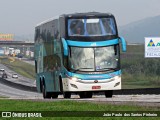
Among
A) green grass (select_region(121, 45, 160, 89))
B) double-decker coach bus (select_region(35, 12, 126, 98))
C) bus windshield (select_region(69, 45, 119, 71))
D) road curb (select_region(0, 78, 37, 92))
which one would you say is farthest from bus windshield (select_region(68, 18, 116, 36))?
green grass (select_region(121, 45, 160, 89))

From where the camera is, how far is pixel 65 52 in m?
29.9

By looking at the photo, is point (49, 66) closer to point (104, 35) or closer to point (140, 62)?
point (104, 35)

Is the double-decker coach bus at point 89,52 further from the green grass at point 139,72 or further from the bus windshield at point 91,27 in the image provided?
the green grass at point 139,72

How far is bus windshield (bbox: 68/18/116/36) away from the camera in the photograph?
30312 mm

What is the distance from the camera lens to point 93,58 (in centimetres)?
3019

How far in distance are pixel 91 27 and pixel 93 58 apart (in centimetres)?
157

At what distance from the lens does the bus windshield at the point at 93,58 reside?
30.2 m

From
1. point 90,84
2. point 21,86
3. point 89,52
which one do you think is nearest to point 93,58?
point 89,52

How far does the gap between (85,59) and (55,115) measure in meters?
12.7

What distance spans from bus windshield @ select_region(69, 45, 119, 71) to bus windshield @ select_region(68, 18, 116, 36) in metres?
0.77

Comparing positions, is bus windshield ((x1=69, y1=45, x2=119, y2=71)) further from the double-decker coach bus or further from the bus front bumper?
the bus front bumper

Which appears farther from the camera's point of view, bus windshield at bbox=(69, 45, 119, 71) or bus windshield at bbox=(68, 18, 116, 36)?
bus windshield at bbox=(68, 18, 116, 36)

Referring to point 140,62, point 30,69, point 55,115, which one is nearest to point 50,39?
point 55,115

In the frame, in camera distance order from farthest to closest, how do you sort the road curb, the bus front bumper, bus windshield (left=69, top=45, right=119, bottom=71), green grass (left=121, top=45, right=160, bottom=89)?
green grass (left=121, top=45, right=160, bottom=89) < the road curb < the bus front bumper < bus windshield (left=69, top=45, right=119, bottom=71)
